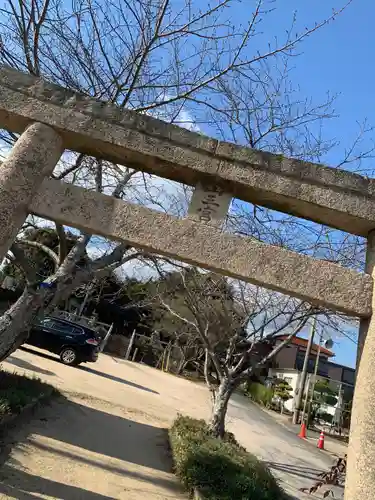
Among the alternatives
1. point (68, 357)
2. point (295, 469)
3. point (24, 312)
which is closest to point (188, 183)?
point (24, 312)

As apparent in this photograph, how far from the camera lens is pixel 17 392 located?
8.27m

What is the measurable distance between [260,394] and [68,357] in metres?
14.1

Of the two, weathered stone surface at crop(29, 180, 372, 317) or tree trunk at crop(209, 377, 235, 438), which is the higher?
weathered stone surface at crop(29, 180, 372, 317)

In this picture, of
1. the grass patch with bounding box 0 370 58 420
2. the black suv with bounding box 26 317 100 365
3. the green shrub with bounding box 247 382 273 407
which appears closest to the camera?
the grass patch with bounding box 0 370 58 420

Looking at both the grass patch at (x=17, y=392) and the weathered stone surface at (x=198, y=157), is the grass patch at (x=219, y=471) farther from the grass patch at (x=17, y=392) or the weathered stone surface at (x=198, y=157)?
→ the weathered stone surface at (x=198, y=157)

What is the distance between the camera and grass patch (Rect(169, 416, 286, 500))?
6.32m

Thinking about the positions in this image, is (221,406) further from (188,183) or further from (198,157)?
(198,157)

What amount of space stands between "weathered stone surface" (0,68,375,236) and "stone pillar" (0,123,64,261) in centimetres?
14

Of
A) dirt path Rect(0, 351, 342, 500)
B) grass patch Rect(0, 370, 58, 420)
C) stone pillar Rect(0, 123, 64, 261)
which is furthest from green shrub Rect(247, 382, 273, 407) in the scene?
stone pillar Rect(0, 123, 64, 261)

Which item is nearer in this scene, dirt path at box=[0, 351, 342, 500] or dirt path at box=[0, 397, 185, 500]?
dirt path at box=[0, 397, 185, 500]

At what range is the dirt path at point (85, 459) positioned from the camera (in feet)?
17.7

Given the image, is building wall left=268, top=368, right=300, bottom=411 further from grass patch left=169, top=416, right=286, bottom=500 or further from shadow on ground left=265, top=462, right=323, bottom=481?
grass patch left=169, top=416, right=286, bottom=500

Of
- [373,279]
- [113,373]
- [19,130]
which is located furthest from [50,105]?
[113,373]

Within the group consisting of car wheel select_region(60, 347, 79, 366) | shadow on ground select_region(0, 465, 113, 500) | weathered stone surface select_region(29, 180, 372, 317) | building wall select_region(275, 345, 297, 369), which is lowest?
shadow on ground select_region(0, 465, 113, 500)
